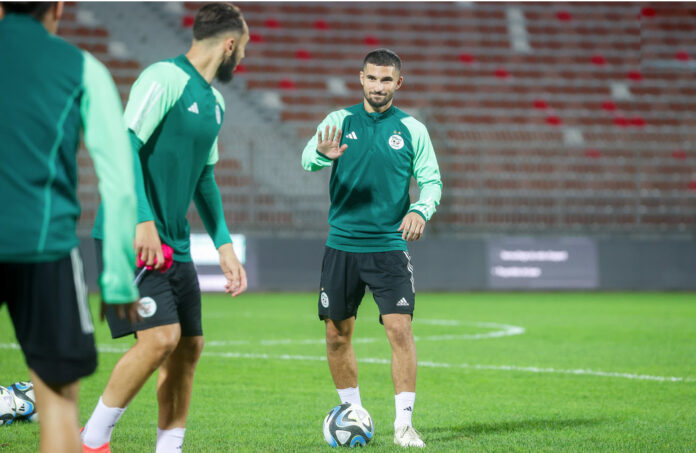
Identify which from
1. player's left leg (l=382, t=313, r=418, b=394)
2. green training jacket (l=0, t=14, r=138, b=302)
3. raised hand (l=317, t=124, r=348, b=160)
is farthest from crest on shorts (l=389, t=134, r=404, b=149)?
green training jacket (l=0, t=14, r=138, b=302)

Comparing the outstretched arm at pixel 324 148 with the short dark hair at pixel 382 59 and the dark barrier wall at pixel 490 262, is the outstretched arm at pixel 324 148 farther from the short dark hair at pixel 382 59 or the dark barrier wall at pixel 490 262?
the dark barrier wall at pixel 490 262

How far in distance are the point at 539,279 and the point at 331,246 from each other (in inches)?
521

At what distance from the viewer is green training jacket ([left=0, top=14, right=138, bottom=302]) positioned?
2.70 metres

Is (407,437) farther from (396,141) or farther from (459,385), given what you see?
(459,385)

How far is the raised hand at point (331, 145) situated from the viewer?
195 inches

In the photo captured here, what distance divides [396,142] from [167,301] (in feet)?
6.30

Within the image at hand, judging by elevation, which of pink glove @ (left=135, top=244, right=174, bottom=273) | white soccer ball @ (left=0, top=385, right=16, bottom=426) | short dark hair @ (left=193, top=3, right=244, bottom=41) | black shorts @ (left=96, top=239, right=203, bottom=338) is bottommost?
white soccer ball @ (left=0, top=385, right=16, bottom=426)

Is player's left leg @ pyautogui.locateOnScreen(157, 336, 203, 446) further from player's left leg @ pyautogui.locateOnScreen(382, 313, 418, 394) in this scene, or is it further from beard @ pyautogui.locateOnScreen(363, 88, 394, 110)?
beard @ pyautogui.locateOnScreen(363, 88, 394, 110)

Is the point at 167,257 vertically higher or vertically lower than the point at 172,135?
lower

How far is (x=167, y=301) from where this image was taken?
13.1 ft

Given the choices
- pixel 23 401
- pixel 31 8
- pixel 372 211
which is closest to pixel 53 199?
pixel 31 8

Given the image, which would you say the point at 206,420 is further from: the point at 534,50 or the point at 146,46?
the point at 534,50

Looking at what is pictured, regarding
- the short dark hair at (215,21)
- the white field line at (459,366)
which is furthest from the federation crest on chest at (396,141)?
the white field line at (459,366)

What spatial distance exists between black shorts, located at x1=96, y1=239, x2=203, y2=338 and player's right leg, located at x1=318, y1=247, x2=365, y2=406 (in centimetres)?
126
